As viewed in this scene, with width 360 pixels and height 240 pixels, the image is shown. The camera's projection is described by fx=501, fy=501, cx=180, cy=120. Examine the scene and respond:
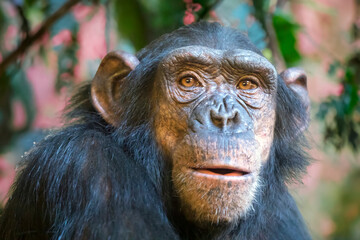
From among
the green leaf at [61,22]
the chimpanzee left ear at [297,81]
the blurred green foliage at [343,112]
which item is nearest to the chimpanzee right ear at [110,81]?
the chimpanzee left ear at [297,81]

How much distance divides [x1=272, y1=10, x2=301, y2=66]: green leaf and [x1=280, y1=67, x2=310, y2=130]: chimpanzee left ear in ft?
5.15

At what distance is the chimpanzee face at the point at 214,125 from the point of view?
3.41 metres

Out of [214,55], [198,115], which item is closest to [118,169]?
[198,115]

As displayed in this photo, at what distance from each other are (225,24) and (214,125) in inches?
79.6

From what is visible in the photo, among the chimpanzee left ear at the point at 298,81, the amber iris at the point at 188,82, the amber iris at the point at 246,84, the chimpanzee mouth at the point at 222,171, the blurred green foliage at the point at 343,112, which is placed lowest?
the blurred green foliage at the point at 343,112

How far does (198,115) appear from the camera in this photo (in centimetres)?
363

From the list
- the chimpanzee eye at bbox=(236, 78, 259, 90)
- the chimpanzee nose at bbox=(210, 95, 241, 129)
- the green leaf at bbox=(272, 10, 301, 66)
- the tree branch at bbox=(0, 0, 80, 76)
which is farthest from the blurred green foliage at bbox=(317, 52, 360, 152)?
the tree branch at bbox=(0, 0, 80, 76)

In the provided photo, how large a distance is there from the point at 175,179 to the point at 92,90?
117 cm

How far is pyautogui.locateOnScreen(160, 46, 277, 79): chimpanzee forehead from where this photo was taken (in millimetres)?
3869

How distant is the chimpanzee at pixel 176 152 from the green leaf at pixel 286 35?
1594 mm

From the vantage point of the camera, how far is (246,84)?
4039 millimetres

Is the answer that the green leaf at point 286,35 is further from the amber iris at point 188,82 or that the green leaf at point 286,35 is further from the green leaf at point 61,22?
the green leaf at point 61,22

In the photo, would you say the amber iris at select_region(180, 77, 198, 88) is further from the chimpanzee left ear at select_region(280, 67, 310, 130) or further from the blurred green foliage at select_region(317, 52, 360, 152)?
the blurred green foliage at select_region(317, 52, 360, 152)

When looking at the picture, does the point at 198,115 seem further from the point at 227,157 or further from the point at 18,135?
the point at 18,135
